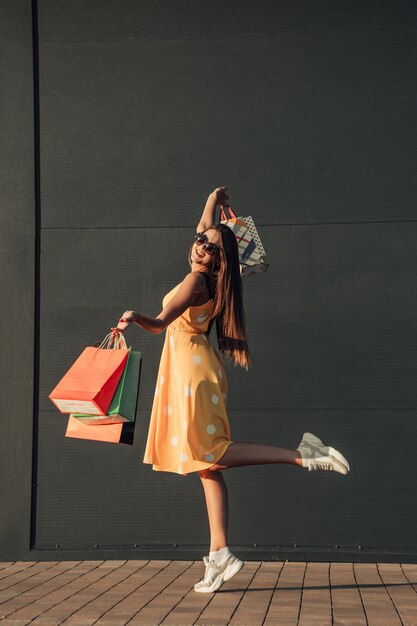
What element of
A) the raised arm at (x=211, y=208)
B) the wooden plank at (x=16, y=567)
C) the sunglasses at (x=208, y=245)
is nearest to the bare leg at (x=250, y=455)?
the sunglasses at (x=208, y=245)

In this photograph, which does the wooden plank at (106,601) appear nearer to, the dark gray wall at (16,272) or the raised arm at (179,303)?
the dark gray wall at (16,272)

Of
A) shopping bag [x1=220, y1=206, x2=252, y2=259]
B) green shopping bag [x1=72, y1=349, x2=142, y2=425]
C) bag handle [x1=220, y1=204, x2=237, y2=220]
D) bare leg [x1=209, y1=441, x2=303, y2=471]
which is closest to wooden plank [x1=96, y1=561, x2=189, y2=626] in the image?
bare leg [x1=209, y1=441, x2=303, y2=471]

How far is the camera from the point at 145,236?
6320 mm

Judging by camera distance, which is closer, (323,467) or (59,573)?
(323,467)

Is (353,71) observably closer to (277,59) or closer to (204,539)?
(277,59)

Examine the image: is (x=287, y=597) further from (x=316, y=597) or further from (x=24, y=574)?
(x=24, y=574)

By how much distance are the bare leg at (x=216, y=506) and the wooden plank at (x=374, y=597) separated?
771 mm

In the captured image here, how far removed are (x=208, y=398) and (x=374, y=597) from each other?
1278 mm

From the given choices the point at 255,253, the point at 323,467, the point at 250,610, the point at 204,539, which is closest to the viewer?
the point at 250,610

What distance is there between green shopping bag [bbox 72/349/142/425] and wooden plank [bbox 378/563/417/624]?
155 centimetres

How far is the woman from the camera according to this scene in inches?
197

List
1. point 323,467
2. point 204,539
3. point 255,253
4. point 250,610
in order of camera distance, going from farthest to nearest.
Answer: point 204,539 → point 255,253 → point 323,467 → point 250,610

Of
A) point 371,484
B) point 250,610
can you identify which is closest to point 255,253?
point 371,484

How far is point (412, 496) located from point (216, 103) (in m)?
2.75
